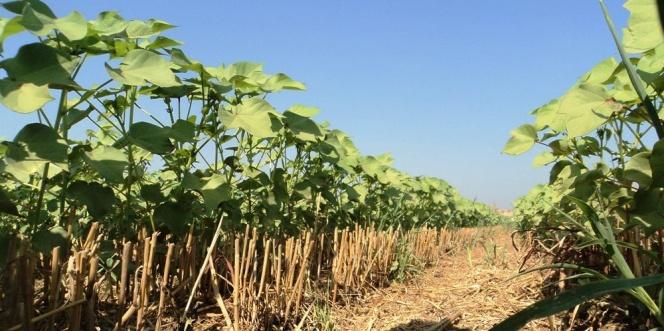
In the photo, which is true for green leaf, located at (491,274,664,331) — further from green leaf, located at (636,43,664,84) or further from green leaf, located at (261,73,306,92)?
green leaf, located at (261,73,306,92)

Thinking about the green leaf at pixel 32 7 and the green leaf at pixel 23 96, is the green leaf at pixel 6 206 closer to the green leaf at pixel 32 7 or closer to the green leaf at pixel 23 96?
the green leaf at pixel 23 96

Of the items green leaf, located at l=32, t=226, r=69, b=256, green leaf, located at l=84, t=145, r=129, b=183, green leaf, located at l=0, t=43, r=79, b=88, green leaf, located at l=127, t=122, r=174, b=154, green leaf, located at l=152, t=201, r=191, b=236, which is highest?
green leaf, located at l=0, t=43, r=79, b=88

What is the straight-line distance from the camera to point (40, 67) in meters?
1.56

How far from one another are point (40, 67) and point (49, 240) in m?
0.56

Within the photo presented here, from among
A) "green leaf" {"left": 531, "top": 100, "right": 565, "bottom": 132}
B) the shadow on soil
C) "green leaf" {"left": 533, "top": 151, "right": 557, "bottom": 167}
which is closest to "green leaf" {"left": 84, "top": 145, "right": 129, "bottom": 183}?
the shadow on soil

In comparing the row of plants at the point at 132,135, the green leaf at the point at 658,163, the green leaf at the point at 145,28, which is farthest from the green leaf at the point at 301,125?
the green leaf at the point at 658,163

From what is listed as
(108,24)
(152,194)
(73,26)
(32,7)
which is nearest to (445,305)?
(152,194)

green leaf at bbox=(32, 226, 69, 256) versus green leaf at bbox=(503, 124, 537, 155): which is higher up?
green leaf at bbox=(503, 124, 537, 155)

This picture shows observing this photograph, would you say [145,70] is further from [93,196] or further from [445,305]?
[445,305]

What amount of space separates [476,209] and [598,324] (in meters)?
11.6

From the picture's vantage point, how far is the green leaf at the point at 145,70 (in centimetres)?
178

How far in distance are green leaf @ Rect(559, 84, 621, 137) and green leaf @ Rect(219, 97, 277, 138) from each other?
108cm

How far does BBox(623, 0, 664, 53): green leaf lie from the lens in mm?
1527

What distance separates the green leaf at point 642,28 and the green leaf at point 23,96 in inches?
63.9
